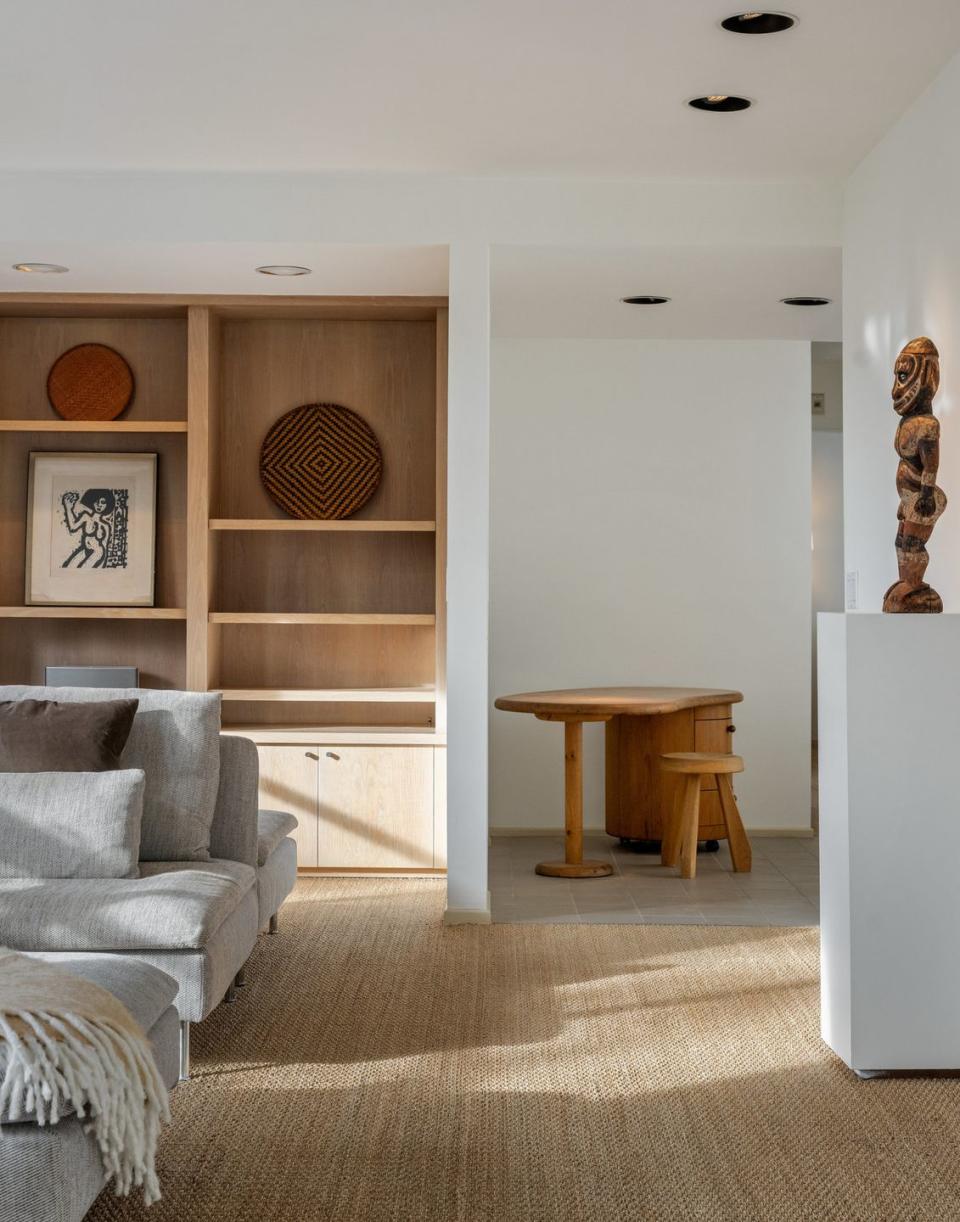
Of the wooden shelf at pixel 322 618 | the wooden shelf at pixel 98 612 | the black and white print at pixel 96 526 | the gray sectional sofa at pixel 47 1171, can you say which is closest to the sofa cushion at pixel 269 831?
the wooden shelf at pixel 322 618

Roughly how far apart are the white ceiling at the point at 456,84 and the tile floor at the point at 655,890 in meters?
2.71

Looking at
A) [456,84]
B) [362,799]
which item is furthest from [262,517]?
[456,84]

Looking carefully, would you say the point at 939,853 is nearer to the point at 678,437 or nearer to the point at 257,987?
the point at 257,987

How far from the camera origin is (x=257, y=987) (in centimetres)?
407

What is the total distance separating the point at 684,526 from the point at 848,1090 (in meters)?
3.99

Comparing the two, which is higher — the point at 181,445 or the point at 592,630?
the point at 181,445

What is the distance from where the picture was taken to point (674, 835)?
605cm

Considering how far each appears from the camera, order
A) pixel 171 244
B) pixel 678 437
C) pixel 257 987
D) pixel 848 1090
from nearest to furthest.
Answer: pixel 848 1090, pixel 257 987, pixel 171 244, pixel 678 437

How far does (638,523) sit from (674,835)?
66.2 inches

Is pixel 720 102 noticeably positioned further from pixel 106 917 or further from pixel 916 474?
pixel 106 917

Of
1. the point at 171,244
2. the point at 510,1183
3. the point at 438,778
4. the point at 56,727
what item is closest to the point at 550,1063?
the point at 510,1183

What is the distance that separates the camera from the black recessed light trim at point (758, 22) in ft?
11.4

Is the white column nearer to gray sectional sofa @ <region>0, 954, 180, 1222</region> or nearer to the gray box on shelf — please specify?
the gray box on shelf

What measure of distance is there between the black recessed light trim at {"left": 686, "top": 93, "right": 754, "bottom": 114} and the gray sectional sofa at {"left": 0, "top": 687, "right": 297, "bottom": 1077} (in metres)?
2.30
